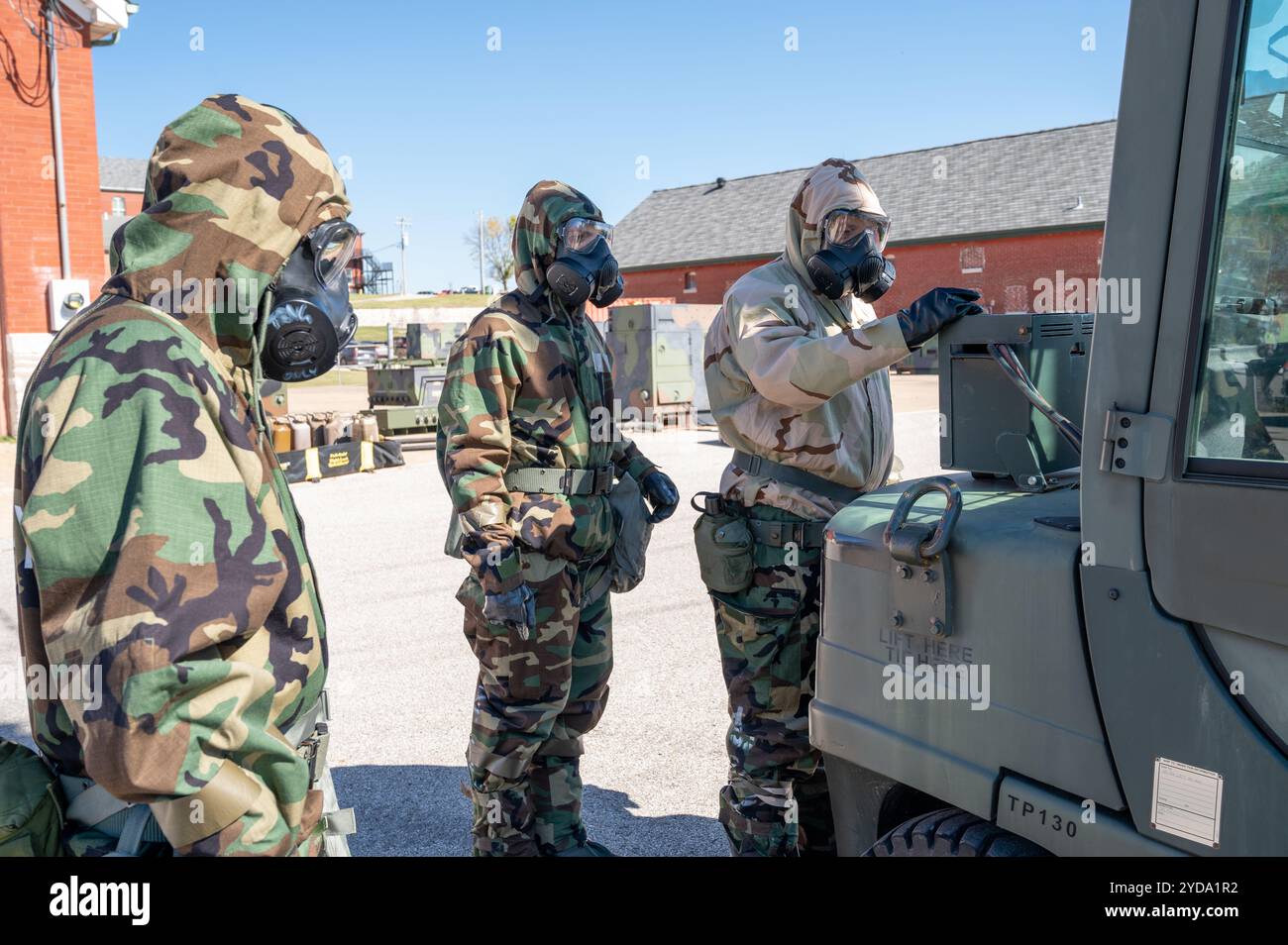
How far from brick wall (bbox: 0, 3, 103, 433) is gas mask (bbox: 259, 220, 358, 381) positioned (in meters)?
14.0

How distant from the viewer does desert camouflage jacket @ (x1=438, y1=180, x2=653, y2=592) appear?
3248 mm

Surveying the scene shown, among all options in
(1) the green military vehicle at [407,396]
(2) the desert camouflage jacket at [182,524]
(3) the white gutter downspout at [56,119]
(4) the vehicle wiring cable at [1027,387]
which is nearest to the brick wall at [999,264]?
(1) the green military vehicle at [407,396]

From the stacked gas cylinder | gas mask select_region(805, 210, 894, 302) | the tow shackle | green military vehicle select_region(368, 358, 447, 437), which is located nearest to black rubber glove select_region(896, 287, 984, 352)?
the tow shackle

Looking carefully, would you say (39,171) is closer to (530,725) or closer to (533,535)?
(533,535)

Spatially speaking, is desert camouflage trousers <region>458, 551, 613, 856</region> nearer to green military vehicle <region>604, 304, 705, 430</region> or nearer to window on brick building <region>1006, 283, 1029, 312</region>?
green military vehicle <region>604, 304, 705, 430</region>

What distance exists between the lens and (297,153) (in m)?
1.83

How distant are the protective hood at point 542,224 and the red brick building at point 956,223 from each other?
28.2m

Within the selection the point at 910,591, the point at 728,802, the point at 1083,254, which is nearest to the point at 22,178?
the point at 728,802

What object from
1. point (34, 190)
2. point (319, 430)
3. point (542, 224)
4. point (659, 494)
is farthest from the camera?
point (34, 190)

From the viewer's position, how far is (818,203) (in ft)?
10.8

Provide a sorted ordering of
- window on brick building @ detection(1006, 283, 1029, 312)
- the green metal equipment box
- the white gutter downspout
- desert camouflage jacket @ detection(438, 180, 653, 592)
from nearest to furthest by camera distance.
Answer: the green metal equipment box < desert camouflage jacket @ detection(438, 180, 653, 592) < the white gutter downspout < window on brick building @ detection(1006, 283, 1029, 312)

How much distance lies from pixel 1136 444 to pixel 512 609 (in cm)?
197

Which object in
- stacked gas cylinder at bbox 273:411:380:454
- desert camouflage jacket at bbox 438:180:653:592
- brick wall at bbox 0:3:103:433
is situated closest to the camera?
desert camouflage jacket at bbox 438:180:653:592

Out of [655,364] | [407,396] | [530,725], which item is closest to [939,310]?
[530,725]
